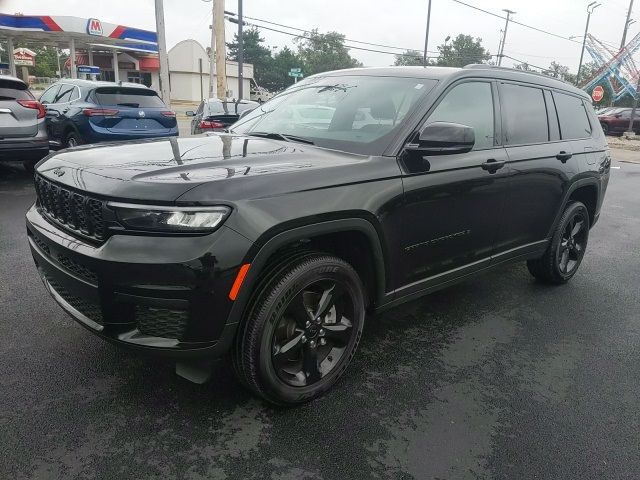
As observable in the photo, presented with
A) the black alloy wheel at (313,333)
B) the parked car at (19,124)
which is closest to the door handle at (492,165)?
the black alloy wheel at (313,333)

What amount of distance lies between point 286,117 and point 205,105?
8299mm

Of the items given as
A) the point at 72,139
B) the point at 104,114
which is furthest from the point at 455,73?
the point at 72,139

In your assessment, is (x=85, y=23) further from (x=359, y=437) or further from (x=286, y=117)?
(x=359, y=437)

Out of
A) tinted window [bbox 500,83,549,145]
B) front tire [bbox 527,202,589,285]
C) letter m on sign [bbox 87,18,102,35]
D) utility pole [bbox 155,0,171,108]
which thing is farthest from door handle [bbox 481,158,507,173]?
letter m on sign [bbox 87,18,102,35]

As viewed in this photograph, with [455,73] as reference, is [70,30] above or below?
above

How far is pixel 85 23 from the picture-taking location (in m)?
26.5

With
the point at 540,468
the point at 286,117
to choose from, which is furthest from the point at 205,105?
the point at 540,468

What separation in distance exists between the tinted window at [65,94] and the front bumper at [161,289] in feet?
28.5

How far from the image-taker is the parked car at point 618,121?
94.9ft

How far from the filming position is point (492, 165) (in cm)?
344

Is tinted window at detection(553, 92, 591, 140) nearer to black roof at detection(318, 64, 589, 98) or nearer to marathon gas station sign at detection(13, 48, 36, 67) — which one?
black roof at detection(318, 64, 589, 98)

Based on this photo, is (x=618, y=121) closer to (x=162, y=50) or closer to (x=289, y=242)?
(x=162, y=50)

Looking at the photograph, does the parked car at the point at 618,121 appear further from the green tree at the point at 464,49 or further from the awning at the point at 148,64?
the green tree at the point at 464,49

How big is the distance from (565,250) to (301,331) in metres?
3.20
